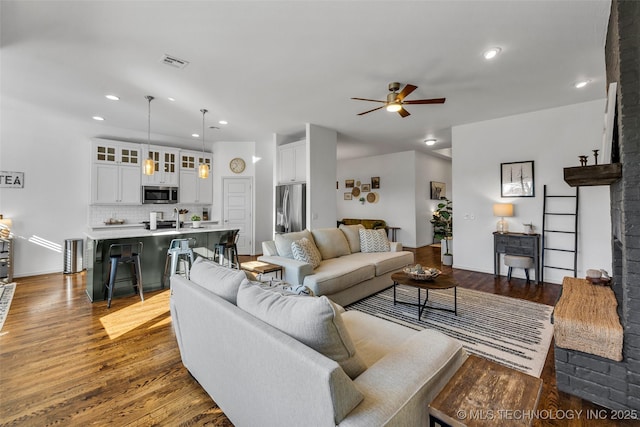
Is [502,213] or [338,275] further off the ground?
[502,213]

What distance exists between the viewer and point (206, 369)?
69.1 inches

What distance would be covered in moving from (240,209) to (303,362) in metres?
6.39

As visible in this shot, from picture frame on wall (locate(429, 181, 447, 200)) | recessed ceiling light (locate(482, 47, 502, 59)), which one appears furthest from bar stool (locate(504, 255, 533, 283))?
picture frame on wall (locate(429, 181, 447, 200))

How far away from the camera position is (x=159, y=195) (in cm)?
628

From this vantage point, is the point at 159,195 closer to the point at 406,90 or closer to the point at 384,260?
the point at 384,260

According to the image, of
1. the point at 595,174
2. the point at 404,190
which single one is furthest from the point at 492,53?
the point at 404,190

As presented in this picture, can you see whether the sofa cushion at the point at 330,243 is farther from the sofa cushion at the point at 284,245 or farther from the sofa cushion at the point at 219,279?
the sofa cushion at the point at 219,279

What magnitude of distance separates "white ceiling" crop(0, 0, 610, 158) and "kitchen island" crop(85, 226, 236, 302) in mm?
2056

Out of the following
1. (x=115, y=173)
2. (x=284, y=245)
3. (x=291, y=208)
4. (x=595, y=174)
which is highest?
(x=115, y=173)

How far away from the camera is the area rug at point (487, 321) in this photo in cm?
239

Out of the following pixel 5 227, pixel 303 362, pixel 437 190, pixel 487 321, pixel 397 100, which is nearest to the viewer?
pixel 303 362

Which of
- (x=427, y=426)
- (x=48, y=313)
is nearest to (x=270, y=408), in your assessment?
(x=427, y=426)

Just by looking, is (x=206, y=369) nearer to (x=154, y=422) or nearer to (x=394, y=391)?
(x=154, y=422)

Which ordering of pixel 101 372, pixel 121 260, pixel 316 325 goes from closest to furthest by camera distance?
1. pixel 316 325
2. pixel 101 372
3. pixel 121 260
